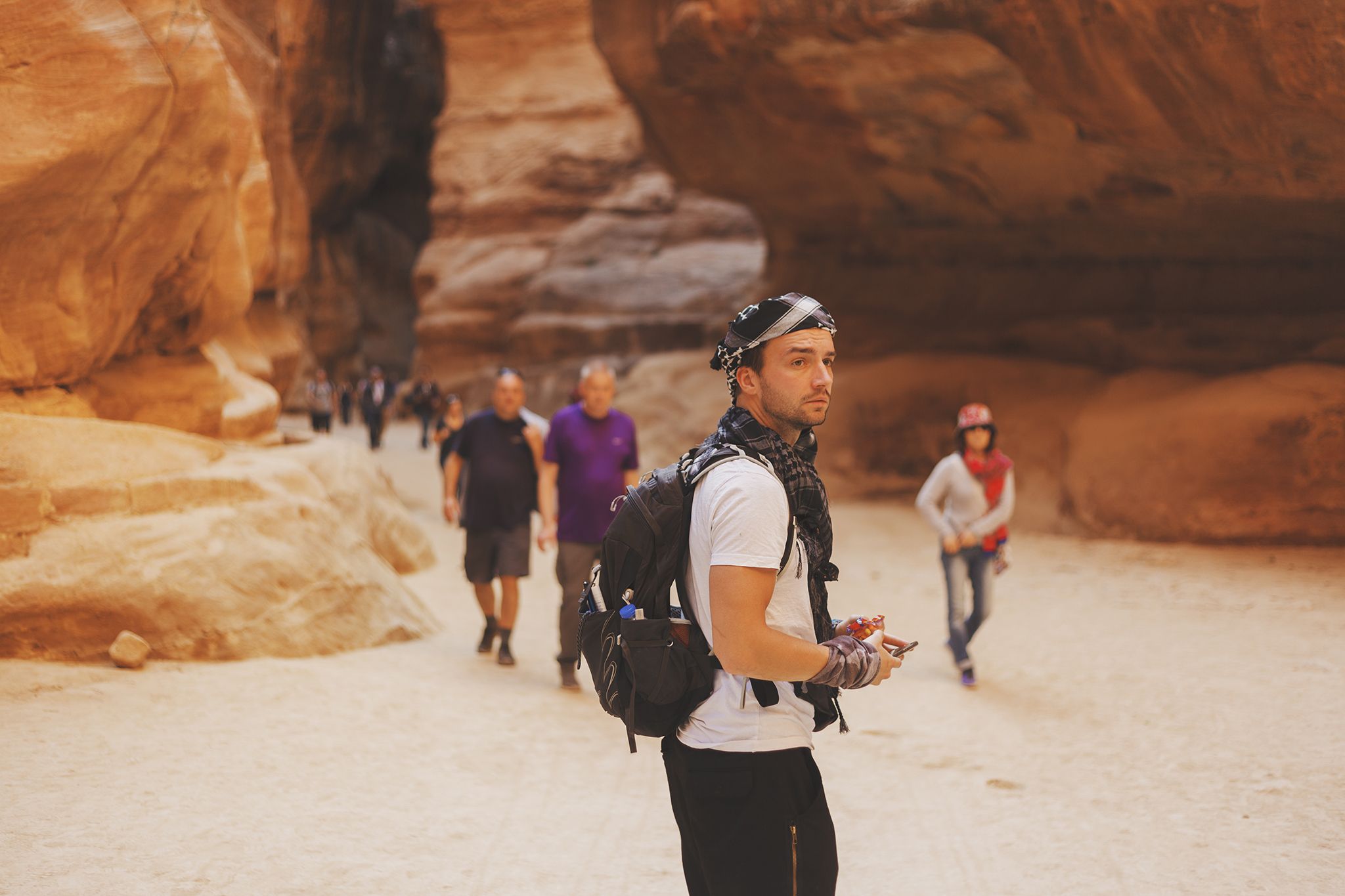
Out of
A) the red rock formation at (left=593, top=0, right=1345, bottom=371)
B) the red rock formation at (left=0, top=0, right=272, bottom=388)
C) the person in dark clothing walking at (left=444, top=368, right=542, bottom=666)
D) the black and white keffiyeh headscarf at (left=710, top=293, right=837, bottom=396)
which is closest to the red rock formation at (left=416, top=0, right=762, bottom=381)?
the red rock formation at (left=593, top=0, right=1345, bottom=371)

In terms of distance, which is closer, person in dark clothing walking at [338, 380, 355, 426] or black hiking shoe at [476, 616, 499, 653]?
black hiking shoe at [476, 616, 499, 653]

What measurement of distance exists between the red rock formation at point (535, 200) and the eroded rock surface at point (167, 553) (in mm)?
14281

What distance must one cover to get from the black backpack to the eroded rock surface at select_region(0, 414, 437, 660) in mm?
4054

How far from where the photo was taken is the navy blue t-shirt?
691cm

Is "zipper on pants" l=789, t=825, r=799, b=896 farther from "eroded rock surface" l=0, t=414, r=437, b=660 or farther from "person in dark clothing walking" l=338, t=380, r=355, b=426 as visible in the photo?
"person in dark clothing walking" l=338, t=380, r=355, b=426

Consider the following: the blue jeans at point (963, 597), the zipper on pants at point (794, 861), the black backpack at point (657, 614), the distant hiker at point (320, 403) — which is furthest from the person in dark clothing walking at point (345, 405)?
the zipper on pants at point (794, 861)

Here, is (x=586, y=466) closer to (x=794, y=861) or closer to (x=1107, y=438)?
(x=794, y=861)

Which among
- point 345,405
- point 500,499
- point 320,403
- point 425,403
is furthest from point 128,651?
point 345,405

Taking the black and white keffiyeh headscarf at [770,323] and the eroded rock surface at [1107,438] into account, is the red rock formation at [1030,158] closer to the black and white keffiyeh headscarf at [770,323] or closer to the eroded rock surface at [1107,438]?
the eroded rock surface at [1107,438]

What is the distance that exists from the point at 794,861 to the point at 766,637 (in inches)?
17.9

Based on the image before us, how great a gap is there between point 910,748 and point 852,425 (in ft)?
28.2

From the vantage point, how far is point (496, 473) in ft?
22.7

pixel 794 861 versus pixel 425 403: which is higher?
pixel 794 861

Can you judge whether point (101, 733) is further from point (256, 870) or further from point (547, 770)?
point (547, 770)
